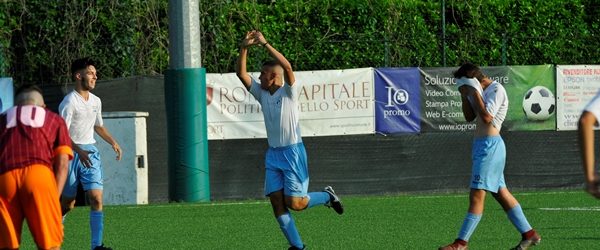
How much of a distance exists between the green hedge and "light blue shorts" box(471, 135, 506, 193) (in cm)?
986

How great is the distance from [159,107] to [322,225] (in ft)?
19.9

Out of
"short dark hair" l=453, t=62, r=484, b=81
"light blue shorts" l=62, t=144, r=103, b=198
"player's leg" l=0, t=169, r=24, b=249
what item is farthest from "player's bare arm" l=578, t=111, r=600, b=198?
"light blue shorts" l=62, t=144, r=103, b=198

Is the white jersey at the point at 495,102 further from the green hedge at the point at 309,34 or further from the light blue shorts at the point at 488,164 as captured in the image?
the green hedge at the point at 309,34

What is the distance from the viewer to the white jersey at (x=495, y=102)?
11.8 metres

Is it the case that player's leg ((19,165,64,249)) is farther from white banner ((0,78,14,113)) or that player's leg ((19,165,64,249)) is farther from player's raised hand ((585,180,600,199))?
white banner ((0,78,14,113))

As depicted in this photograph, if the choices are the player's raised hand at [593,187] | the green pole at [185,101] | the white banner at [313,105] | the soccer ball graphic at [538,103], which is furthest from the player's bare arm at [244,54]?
the soccer ball graphic at [538,103]

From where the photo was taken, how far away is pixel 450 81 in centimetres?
2111

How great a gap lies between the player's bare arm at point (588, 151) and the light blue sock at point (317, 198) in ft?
18.0

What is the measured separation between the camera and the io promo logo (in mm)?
20859

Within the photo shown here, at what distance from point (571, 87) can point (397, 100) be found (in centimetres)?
300

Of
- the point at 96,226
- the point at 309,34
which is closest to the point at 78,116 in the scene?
the point at 96,226

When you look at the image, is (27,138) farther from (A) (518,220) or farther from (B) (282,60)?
(A) (518,220)

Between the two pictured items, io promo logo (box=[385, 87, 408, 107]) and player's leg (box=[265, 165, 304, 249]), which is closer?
player's leg (box=[265, 165, 304, 249])

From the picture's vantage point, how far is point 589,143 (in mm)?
6809
